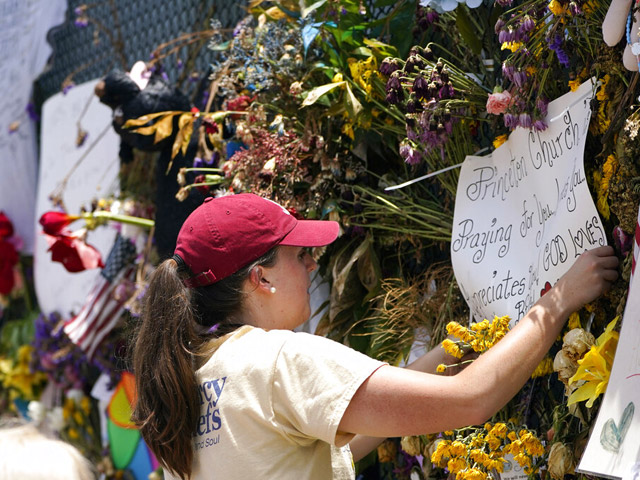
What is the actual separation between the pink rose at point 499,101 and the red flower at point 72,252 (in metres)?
1.46

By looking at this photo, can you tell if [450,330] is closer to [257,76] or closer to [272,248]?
[272,248]

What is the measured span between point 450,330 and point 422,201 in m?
0.46

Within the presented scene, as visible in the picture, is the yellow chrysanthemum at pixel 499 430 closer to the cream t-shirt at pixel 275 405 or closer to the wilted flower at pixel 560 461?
the wilted flower at pixel 560 461

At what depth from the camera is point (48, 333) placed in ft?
10.5

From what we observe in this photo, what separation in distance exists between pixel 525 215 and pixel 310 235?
1.26 ft

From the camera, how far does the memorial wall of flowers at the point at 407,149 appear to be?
1309 mm

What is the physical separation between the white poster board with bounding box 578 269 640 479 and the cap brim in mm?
514

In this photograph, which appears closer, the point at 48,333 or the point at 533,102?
the point at 533,102

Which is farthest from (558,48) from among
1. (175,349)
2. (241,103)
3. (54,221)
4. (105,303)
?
(105,303)

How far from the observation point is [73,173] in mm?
3107

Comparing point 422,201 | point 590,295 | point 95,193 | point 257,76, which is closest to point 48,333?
point 95,193

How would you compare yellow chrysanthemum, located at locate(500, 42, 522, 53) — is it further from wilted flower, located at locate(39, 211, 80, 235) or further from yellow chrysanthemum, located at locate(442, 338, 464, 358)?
wilted flower, located at locate(39, 211, 80, 235)

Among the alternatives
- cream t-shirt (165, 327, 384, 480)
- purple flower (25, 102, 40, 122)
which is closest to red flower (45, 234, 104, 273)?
cream t-shirt (165, 327, 384, 480)

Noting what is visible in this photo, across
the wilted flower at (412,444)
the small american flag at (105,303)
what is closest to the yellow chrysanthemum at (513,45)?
the wilted flower at (412,444)
